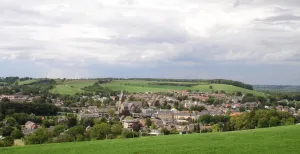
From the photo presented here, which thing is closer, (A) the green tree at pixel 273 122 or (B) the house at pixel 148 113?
(A) the green tree at pixel 273 122

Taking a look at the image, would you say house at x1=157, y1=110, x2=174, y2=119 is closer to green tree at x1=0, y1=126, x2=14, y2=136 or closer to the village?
the village

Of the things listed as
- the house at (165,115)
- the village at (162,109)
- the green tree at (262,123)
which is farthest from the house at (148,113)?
the green tree at (262,123)

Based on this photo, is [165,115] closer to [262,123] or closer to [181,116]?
[181,116]

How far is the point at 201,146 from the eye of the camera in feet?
68.0

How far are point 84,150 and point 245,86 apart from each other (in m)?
183

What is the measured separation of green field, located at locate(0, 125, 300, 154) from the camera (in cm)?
1939

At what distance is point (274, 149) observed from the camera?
19.1 meters

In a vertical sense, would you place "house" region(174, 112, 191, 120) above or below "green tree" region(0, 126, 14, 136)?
below

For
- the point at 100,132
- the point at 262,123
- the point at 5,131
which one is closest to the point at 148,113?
the point at 5,131

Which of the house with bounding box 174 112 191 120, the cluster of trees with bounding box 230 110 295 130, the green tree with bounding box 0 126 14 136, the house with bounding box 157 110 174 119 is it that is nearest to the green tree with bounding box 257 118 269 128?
the cluster of trees with bounding box 230 110 295 130

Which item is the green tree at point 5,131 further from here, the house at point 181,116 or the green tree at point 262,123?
the house at point 181,116

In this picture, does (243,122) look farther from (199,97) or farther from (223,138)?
(199,97)

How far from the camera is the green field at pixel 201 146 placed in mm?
19391

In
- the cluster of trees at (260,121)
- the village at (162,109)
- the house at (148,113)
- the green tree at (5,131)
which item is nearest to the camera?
the cluster of trees at (260,121)
